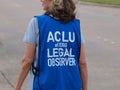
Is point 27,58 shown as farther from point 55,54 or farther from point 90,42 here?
point 90,42

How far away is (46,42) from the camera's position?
13.1 ft

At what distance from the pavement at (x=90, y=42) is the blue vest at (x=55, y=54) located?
449 mm

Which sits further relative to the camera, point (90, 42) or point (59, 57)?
point (90, 42)

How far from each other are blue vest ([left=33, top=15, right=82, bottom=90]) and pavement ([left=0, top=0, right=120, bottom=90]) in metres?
0.45

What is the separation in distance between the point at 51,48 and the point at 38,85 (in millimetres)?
314

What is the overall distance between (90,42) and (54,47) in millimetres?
9651

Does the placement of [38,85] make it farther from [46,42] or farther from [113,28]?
[113,28]

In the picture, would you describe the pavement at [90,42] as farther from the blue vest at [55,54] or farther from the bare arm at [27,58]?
the bare arm at [27,58]

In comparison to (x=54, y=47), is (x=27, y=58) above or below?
below

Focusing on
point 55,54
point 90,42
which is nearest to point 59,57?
point 55,54

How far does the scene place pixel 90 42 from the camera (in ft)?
44.6

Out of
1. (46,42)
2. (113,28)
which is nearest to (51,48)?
(46,42)

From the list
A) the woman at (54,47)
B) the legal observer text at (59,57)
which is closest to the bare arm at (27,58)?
the woman at (54,47)

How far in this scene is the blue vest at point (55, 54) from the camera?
157 inches
